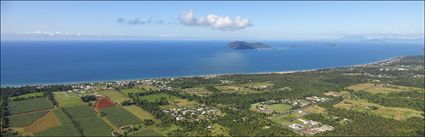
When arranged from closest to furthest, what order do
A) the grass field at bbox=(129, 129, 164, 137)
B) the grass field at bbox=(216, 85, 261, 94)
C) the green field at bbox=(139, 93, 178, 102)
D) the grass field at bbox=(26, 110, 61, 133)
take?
1. the grass field at bbox=(129, 129, 164, 137)
2. the grass field at bbox=(26, 110, 61, 133)
3. the green field at bbox=(139, 93, 178, 102)
4. the grass field at bbox=(216, 85, 261, 94)

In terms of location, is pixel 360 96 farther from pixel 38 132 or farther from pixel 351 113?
pixel 38 132

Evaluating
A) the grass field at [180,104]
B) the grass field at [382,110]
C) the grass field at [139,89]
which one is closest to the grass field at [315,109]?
the grass field at [382,110]

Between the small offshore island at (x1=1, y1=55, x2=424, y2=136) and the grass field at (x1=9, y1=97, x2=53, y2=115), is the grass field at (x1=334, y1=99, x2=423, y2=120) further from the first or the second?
the grass field at (x1=9, y1=97, x2=53, y2=115)

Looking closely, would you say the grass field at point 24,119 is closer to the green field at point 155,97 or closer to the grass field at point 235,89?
the green field at point 155,97

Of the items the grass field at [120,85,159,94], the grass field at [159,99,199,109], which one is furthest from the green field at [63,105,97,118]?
the grass field at [120,85,159,94]

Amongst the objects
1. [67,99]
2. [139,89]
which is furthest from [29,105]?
[139,89]

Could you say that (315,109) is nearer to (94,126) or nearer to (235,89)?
(235,89)
